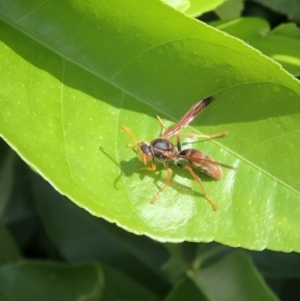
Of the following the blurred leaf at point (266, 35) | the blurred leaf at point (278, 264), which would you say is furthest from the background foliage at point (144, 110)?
the blurred leaf at point (278, 264)

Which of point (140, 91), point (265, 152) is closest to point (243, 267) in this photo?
point (265, 152)

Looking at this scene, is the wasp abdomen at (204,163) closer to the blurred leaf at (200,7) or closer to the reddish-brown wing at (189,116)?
the reddish-brown wing at (189,116)

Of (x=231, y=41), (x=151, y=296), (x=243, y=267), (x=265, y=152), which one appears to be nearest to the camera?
(x=231, y=41)

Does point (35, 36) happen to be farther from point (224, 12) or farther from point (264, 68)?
point (224, 12)

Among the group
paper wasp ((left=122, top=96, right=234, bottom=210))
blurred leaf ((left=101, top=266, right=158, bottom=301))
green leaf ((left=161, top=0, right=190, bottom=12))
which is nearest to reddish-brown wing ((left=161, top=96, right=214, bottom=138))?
paper wasp ((left=122, top=96, right=234, bottom=210))

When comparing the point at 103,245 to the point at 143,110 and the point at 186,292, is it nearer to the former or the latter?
the point at 186,292

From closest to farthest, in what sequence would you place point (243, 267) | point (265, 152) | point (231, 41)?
1. point (231, 41)
2. point (265, 152)
3. point (243, 267)
